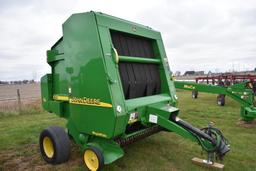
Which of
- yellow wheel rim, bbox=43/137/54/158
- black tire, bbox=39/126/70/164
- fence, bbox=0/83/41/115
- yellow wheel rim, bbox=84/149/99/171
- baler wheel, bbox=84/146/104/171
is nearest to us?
baler wheel, bbox=84/146/104/171

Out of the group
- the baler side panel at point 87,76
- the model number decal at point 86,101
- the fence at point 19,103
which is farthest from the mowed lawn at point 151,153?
the fence at point 19,103

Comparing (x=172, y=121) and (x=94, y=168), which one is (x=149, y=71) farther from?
(x=94, y=168)

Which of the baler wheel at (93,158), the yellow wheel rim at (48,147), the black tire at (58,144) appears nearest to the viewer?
the baler wheel at (93,158)

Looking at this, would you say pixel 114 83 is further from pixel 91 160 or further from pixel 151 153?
pixel 151 153

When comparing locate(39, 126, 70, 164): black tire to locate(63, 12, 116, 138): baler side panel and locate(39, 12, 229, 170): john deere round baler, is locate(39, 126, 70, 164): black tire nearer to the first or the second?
locate(39, 12, 229, 170): john deere round baler

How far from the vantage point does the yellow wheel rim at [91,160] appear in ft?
11.1

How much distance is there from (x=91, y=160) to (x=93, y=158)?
0.07 m

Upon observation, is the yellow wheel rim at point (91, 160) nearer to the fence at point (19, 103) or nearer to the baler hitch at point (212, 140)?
the baler hitch at point (212, 140)

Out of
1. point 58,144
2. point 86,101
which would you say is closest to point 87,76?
point 86,101

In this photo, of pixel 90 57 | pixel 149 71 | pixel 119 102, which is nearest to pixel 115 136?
pixel 119 102

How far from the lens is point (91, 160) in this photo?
3473mm

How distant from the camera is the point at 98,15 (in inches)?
136

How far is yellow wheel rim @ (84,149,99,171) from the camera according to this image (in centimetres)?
338

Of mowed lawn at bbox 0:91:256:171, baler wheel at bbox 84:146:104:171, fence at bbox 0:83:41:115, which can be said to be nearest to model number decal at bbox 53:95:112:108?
baler wheel at bbox 84:146:104:171
